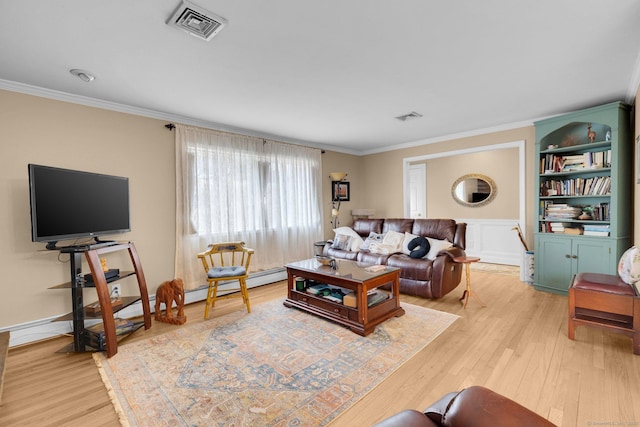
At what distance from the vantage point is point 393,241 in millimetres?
4324

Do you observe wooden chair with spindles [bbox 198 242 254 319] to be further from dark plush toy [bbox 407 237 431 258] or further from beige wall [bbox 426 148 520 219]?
beige wall [bbox 426 148 520 219]

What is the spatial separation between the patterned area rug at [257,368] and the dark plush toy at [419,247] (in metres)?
0.86

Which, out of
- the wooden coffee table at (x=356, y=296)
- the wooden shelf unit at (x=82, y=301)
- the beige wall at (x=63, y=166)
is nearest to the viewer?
the wooden shelf unit at (x=82, y=301)

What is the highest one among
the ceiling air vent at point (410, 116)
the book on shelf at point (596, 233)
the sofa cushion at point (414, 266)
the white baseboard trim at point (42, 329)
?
the ceiling air vent at point (410, 116)

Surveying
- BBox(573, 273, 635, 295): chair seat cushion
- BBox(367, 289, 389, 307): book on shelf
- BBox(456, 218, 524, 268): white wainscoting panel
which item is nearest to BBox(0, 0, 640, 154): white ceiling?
BBox(573, 273, 635, 295): chair seat cushion

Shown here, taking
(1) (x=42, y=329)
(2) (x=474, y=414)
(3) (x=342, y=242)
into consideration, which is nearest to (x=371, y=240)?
(3) (x=342, y=242)

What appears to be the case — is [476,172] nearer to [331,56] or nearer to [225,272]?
[331,56]

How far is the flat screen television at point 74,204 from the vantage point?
7.54ft

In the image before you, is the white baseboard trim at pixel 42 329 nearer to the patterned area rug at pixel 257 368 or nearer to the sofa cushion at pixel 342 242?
the patterned area rug at pixel 257 368

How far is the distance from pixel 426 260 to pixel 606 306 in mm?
1685

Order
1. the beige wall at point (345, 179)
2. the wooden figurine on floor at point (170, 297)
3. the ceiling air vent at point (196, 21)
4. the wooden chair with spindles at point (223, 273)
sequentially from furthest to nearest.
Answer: the beige wall at point (345, 179) < the wooden chair with spindles at point (223, 273) < the wooden figurine on floor at point (170, 297) < the ceiling air vent at point (196, 21)

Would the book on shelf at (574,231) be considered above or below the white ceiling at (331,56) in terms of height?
below

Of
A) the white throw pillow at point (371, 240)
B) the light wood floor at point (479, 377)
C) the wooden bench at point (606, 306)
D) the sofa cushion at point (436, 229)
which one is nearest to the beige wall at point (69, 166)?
the light wood floor at point (479, 377)

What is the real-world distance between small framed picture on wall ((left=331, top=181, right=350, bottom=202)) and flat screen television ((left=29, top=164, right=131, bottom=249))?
3.47 m
